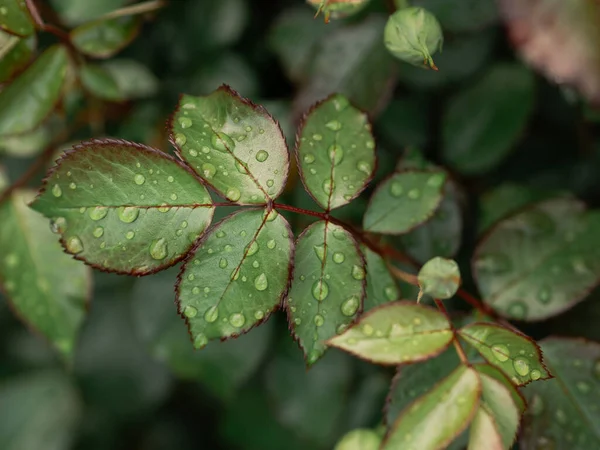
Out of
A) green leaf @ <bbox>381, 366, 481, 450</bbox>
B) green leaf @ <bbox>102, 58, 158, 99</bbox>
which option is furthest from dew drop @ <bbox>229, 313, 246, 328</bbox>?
green leaf @ <bbox>102, 58, 158, 99</bbox>

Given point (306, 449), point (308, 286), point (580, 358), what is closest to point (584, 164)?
point (580, 358)

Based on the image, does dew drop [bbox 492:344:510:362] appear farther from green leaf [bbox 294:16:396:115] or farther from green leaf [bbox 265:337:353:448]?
green leaf [bbox 265:337:353:448]

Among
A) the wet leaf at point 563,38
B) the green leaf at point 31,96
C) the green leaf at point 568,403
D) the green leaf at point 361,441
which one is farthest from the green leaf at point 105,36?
the green leaf at point 568,403

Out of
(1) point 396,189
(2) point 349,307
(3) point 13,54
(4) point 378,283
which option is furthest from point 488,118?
(3) point 13,54

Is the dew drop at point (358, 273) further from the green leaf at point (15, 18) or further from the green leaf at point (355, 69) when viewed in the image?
the green leaf at point (15, 18)

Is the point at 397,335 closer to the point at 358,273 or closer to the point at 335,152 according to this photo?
the point at 358,273
